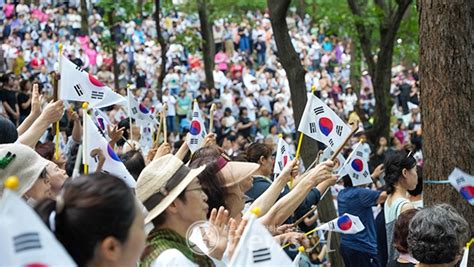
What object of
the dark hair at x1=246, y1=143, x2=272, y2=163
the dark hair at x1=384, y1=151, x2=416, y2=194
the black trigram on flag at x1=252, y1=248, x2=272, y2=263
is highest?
the black trigram on flag at x1=252, y1=248, x2=272, y2=263

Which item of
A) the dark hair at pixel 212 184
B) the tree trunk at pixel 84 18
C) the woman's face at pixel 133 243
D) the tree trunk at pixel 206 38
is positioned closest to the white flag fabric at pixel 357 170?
the dark hair at pixel 212 184

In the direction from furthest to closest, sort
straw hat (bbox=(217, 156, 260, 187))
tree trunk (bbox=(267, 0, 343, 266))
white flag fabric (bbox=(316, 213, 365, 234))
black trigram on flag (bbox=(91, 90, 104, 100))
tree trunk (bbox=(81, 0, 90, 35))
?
1. tree trunk (bbox=(81, 0, 90, 35))
2. tree trunk (bbox=(267, 0, 343, 266))
3. black trigram on flag (bbox=(91, 90, 104, 100))
4. white flag fabric (bbox=(316, 213, 365, 234))
5. straw hat (bbox=(217, 156, 260, 187))

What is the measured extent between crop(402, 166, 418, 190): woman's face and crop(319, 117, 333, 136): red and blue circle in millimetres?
1008

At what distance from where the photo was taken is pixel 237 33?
42.4m

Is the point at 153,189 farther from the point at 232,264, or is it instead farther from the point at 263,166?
the point at 263,166

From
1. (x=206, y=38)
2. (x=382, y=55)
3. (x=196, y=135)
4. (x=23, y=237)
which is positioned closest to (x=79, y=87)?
(x=196, y=135)

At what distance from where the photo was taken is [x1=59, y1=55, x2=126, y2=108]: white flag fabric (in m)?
8.48

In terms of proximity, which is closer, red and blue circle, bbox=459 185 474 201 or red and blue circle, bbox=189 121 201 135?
red and blue circle, bbox=459 185 474 201

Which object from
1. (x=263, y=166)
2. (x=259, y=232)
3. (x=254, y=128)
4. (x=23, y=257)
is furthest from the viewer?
(x=254, y=128)

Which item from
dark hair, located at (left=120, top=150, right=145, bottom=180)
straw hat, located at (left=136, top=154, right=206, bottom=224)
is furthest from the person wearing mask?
straw hat, located at (left=136, top=154, right=206, bottom=224)

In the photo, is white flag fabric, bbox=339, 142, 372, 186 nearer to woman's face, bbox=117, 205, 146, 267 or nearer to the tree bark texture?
woman's face, bbox=117, 205, 146, 267

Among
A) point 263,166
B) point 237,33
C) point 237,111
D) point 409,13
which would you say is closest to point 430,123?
point 263,166

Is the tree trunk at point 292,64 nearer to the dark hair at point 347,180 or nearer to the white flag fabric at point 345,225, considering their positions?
the dark hair at point 347,180

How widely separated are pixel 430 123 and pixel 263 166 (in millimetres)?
2074
